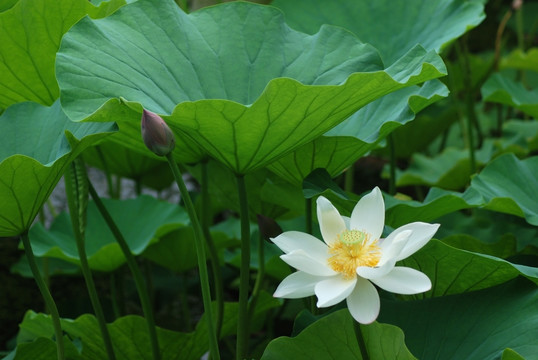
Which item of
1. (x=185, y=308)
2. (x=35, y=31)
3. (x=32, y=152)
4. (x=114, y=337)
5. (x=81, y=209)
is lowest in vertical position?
(x=185, y=308)

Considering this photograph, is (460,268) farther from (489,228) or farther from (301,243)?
(489,228)

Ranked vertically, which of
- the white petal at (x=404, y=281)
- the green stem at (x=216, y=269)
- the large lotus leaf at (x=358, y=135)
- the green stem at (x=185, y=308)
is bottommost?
the green stem at (x=185, y=308)

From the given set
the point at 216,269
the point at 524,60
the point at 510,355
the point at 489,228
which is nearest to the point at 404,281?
the point at 510,355

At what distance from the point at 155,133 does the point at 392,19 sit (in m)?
0.82

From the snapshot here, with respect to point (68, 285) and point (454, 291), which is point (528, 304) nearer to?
point (454, 291)

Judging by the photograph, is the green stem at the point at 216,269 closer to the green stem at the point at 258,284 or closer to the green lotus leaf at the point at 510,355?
the green stem at the point at 258,284

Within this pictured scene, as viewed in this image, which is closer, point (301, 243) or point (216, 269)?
point (301, 243)

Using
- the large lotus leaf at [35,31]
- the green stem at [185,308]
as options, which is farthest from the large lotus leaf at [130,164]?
the large lotus leaf at [35,31]

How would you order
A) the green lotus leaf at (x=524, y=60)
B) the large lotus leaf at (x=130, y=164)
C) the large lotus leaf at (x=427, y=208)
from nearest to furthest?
the large lotus leaf at (x=427, y=208), the large lotus leaf at (x=130, y=164), the green lotus leaf at (x=524, y=60)

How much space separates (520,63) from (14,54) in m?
1.33

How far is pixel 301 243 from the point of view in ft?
2.51

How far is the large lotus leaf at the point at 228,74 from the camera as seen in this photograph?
0.86m

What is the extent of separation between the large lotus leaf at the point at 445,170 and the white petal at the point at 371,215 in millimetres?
→ 955

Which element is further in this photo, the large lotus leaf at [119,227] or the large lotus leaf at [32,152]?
the large lotus leaf at [119,227]
